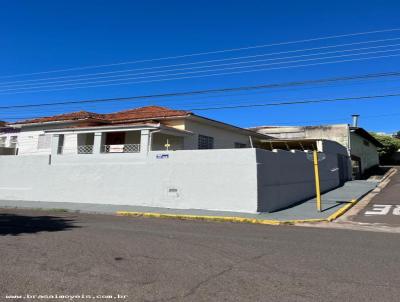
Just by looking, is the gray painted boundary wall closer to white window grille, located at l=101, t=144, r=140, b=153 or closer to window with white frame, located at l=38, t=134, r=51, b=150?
white window grille, located at l=101, t=144, r=140, b=153

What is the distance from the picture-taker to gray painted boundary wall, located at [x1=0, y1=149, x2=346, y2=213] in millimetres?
15578

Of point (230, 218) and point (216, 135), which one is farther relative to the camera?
point (216, 135)

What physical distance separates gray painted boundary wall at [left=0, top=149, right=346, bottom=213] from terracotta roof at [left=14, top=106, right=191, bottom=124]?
4.70m

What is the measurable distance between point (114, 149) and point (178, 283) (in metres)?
15.2

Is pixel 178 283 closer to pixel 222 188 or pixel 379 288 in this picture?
pixel 379 288

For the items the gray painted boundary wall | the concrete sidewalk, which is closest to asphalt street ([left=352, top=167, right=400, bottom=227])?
the concrete sidewalk

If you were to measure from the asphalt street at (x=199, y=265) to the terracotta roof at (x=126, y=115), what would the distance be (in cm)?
1311

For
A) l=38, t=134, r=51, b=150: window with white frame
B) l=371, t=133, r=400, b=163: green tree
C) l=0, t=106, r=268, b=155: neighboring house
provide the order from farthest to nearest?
l=371, t=133, r=400, b=163: green tree, l=38, t=134, r=51, b=150: window with white frame, l=0, t=106, r=268, b=155: neighboring house

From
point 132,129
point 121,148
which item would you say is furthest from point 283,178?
point 121,148

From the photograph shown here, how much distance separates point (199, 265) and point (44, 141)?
71.9 feet

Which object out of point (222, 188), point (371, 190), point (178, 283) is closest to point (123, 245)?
point (178, 283)

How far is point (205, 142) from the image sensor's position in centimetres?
2402

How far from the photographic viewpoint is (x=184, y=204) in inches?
654

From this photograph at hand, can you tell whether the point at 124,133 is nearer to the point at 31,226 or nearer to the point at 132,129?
the point at 132,129
